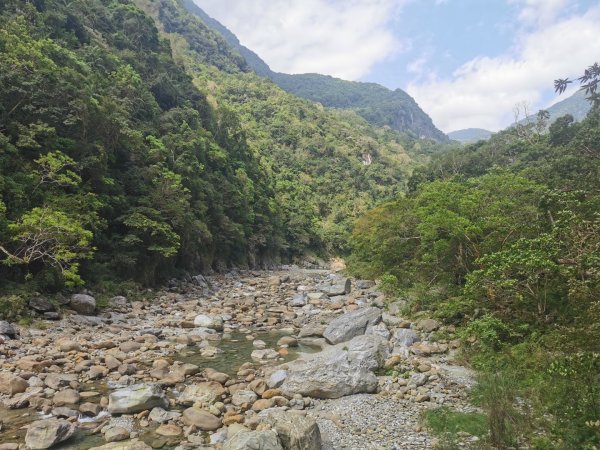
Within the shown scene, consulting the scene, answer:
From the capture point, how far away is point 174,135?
3253cm

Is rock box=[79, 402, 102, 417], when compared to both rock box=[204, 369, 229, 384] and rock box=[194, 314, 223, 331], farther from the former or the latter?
rock box=[194, 314, 223, 331]

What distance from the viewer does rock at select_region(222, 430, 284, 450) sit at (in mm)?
6078

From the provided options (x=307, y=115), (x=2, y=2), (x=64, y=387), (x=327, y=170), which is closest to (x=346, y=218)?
(x=327, y=170)

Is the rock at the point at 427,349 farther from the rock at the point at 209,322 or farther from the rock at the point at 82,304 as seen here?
the rock at the point at 82,304

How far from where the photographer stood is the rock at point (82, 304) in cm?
1636

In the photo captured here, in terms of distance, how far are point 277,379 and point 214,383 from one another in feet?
5.16

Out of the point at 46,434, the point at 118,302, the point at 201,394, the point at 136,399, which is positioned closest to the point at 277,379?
the point at 201,394

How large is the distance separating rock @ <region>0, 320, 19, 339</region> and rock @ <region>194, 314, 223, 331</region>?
248 inches

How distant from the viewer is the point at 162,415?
8.46 m

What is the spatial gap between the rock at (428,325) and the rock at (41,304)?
1349cm

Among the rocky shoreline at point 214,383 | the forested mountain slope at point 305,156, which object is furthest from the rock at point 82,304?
the forested mountain slope at point 305,156

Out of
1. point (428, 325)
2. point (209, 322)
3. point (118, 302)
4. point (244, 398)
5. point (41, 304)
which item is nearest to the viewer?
point (244, 398)

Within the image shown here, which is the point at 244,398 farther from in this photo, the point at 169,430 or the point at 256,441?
the point at 256,441

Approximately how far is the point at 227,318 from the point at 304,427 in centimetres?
1275
